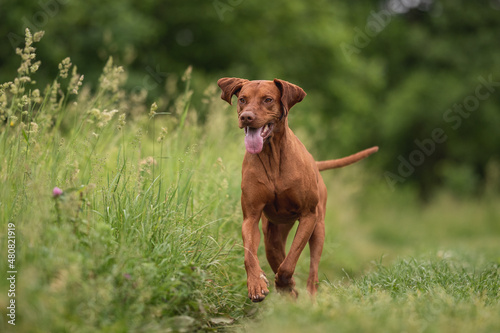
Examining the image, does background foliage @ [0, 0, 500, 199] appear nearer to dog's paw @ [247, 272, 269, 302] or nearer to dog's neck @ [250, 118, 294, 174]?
dog's neck @ [250, 118, 294, 174]

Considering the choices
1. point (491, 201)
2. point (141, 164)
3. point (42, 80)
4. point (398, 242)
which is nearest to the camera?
point (141, 164)

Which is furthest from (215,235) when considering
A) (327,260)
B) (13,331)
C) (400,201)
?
(400,201)

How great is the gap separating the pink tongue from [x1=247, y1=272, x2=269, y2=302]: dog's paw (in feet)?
2.95

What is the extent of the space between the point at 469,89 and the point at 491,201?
10.5 meters

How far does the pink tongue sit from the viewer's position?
444 cm

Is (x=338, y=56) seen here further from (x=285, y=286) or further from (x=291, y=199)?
(x=285, y=286)

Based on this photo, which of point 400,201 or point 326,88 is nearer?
point 400,201

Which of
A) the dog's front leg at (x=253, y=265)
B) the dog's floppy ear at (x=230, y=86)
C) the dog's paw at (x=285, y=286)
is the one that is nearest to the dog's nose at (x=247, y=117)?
the dog's floppy ear at (x=230, y=86)

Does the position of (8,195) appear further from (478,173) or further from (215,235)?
(478,173)

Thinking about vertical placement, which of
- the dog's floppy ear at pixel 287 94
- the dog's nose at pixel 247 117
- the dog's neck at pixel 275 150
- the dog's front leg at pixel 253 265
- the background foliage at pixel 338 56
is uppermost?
the background foliage at pixel 338 56

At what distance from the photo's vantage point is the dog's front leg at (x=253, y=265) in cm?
431

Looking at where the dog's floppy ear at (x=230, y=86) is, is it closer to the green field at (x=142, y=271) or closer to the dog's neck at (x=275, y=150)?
the dog's neck at (x=275, y=150)

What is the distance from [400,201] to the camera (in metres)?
19.7

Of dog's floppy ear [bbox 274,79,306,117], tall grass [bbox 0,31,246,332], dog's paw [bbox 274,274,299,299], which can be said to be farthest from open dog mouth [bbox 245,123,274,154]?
dog's paw [bbox 274,274,299,299]
